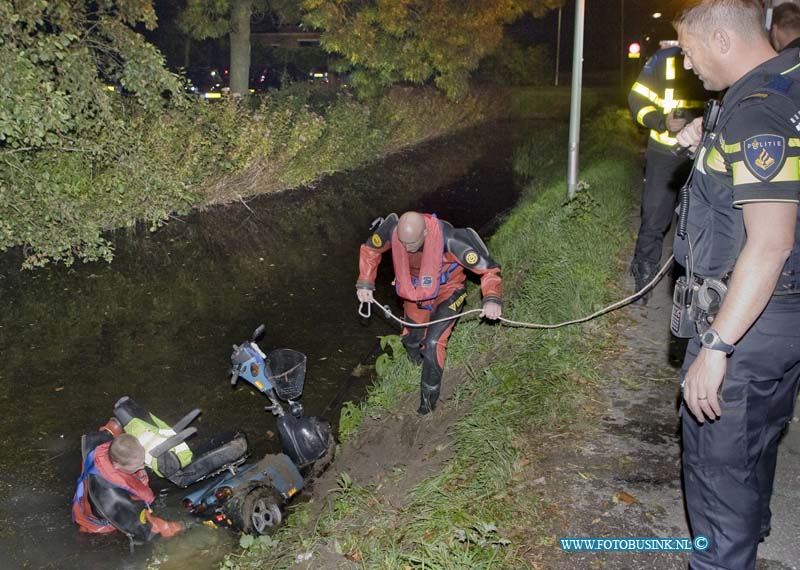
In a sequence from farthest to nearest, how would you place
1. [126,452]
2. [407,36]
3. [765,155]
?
[407,36]
[126,452]
[765,155]

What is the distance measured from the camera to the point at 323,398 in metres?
6.59

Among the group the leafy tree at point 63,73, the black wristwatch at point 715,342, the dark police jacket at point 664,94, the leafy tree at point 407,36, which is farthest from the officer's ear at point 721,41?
the leafy tree at point 407,36

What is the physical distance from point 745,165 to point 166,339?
20.1 feet

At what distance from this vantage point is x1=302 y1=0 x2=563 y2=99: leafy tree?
65.9 ft

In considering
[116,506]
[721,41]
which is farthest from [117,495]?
[721,41]

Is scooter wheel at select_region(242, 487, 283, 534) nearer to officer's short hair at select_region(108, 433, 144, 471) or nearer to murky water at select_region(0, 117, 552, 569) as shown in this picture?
murky water at select_region(0, 117, 552, 569)

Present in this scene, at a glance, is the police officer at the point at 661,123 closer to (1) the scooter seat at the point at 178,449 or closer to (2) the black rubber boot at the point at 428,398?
(2) the black rubber boot at the point at 428,398

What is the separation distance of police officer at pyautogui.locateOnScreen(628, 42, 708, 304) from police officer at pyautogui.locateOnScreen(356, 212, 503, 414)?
1860mm

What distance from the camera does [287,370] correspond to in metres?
5.07

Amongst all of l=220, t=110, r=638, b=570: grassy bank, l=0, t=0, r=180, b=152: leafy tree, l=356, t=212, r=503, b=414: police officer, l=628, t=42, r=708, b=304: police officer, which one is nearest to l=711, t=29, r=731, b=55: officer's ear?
l=220, t=110, r=638, b=570: grassy bank

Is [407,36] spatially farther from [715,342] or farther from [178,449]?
[715,342]

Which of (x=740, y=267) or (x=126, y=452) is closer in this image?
(x=740, y=267)

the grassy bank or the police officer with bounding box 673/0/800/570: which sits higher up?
the police officer with bounding box 673/0/800/570

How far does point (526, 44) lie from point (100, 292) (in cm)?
3877
